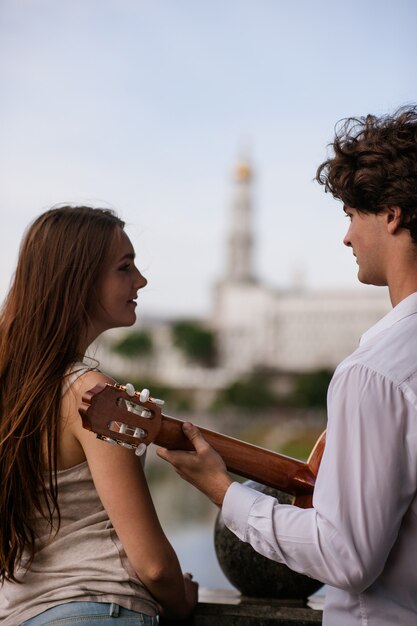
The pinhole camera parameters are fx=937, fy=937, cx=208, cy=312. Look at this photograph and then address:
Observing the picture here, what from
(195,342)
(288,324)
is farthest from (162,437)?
(195,342)

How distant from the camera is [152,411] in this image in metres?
1.23

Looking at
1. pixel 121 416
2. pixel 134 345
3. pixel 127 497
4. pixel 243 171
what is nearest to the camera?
pixel 121 416

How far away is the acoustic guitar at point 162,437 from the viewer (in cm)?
116

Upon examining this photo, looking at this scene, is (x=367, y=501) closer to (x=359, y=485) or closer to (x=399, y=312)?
(x=359, y=485)

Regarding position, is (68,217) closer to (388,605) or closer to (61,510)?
(61,510)

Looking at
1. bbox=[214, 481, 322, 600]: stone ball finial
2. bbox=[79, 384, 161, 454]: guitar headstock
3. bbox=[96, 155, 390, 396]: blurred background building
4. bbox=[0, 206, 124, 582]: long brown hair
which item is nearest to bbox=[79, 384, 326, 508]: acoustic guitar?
bbox=[79, 384, 161, 454]: guitar headstock

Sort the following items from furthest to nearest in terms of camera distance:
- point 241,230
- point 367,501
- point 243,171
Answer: point 243,171 < point 241,230 < point 367,501

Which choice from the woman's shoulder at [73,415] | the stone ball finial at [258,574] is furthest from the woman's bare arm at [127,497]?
the stone ball finial at [258,574]

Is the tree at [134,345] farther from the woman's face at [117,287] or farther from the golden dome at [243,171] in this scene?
the woman's face at [117,287]

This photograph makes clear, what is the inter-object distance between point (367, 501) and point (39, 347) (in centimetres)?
60

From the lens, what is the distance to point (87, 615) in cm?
135

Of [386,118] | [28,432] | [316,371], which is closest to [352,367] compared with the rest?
[386,118]

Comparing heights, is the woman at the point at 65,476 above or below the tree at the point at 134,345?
above

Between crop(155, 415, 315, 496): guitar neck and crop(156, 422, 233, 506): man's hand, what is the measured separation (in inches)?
3.9
